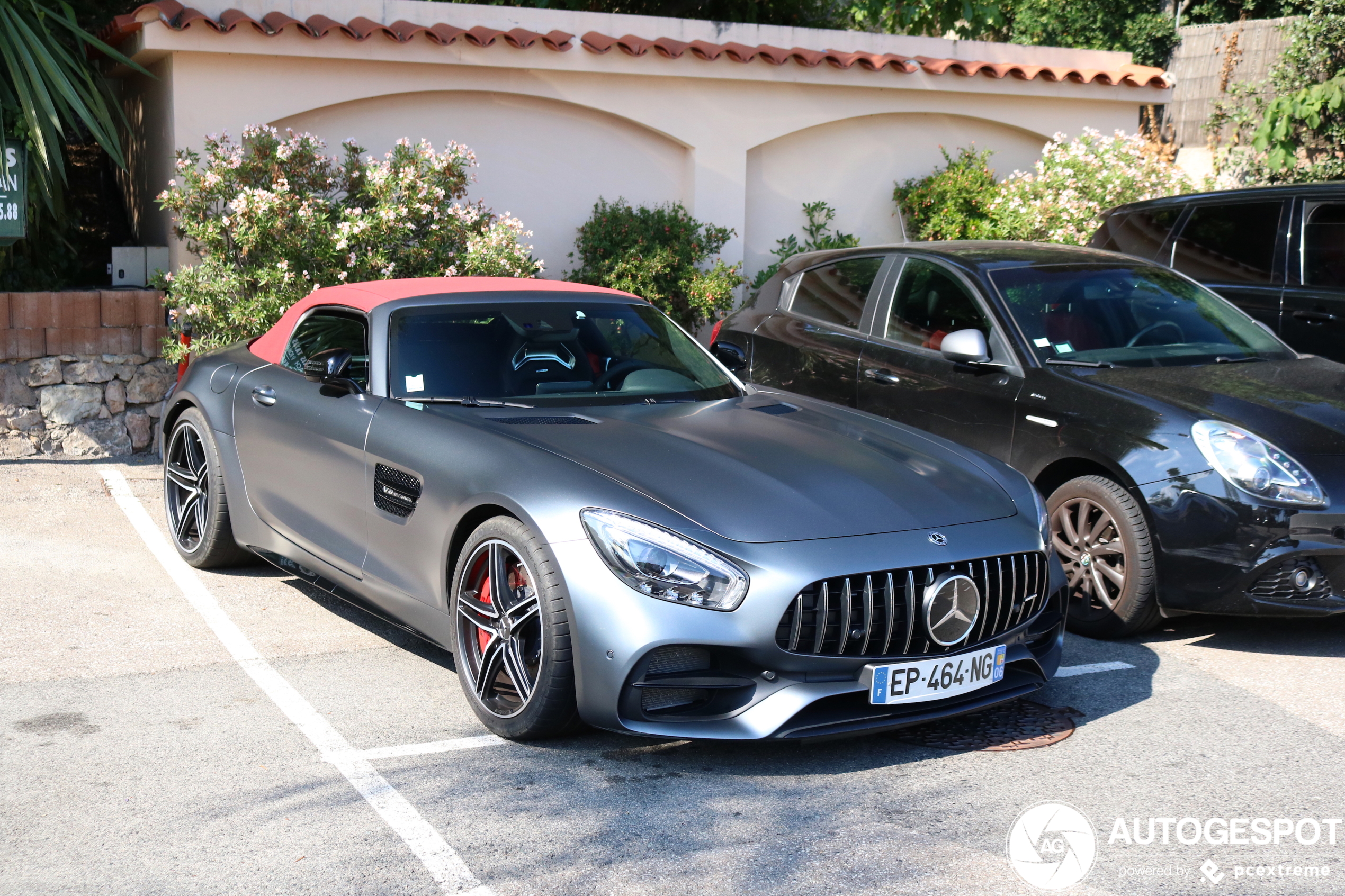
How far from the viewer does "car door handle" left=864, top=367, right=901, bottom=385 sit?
6.35 meters

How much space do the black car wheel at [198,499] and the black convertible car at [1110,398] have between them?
232 centimetres

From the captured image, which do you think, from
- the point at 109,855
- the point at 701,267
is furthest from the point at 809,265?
the point at 109,855

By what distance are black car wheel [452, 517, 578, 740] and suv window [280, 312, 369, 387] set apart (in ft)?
3.83

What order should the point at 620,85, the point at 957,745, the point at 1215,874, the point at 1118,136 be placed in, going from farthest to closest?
the point at 1118,136 < the point at 620,85 < the point at 957,745 < the point at 1215,874

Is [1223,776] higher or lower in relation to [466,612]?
lower

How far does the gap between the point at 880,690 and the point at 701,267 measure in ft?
24.4

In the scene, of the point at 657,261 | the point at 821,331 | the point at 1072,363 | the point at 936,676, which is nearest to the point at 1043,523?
the point at 936,676

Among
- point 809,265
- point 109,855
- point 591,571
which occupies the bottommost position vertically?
point 109,855

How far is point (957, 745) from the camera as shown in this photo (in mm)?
4055

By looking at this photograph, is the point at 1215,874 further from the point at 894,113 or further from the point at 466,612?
the point at 894,113

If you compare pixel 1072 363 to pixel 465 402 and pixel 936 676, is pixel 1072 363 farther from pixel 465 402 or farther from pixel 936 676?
pixel 465 402

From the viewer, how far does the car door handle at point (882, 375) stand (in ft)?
20.8
